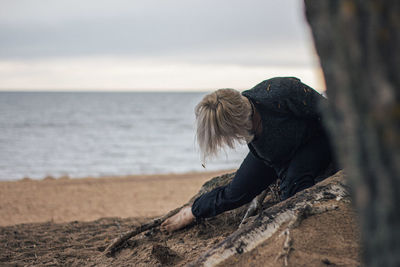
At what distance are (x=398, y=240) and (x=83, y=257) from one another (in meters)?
3.52

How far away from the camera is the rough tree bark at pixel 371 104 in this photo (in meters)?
0.97

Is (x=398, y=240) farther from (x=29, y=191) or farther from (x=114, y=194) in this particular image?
(x=29, y=191)

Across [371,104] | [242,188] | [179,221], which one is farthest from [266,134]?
[371,104]

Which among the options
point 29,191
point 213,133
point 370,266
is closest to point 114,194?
point 29,191

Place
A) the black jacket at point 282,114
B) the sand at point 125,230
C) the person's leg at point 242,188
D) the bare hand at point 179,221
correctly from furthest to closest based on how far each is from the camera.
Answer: the bare hand at point 179,221 < the person's leg at point 242,188 < the black jacket at point 282,114 < the sand at point 125,230

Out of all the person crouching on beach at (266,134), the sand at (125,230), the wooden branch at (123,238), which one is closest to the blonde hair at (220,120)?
the person crouching on beach at (266,134)

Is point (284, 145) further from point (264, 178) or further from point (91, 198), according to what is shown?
point (91, 198)

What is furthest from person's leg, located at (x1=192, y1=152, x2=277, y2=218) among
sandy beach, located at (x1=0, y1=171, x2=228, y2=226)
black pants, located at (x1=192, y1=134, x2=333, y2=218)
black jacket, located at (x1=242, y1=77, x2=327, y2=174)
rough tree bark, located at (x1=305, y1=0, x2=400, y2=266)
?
sandy beach, located at (x1=0, y1=171, x2=228, y2=226)

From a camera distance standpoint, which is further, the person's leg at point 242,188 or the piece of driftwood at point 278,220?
the person's leg at point 242,188

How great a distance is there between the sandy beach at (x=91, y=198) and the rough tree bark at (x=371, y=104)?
665cm

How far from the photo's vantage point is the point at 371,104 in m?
0.99

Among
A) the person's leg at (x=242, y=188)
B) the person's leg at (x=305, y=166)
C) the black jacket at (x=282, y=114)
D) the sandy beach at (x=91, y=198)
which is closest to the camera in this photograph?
the black jacket at (x=282, y=114)

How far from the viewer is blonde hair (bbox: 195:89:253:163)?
2.89 m

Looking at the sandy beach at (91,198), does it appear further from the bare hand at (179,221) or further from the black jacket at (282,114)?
the black jacket at (282,114)
